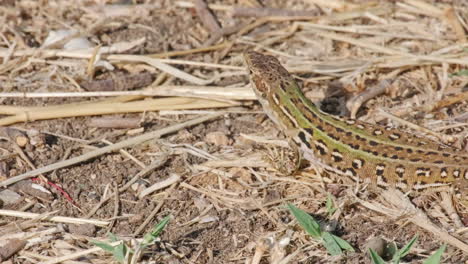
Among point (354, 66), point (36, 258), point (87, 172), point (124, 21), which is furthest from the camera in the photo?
point (124, 21)

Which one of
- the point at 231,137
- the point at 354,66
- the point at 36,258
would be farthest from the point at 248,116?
the point at 36,258

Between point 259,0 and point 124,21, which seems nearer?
point 124,21

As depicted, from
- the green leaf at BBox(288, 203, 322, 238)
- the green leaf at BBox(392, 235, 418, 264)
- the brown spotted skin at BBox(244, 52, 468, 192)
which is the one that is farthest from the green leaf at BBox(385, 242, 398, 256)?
the brown spotted skin at BBox(244, 52, 468, 192)

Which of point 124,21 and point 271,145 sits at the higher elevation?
point 124,21

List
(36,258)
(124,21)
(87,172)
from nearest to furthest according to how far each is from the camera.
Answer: (36,258)
(87,172)
(124,21)

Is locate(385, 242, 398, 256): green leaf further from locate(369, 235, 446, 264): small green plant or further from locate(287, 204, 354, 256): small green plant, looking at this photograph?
locate(287, 204, 354, 256): small green plant

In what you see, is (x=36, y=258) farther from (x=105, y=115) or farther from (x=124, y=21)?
(x=124, y=21)
